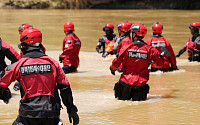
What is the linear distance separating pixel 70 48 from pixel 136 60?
15.5 ft

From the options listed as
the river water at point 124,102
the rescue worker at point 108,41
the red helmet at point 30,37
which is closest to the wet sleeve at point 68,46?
the river water at point 124,102

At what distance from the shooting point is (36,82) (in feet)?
17.5

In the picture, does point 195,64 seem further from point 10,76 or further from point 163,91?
point 10,76

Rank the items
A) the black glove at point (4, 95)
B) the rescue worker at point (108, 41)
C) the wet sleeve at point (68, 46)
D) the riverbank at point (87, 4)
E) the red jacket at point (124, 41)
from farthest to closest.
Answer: the riverbank at point (87, 4)
the rescue worker at point (108, 41)
the wet sleeve at point (68, 46)
the red jacket at point (124, 41)
the black glove at point (4, 95)

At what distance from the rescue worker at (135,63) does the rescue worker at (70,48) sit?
14.1 feet

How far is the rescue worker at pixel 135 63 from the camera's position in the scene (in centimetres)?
910

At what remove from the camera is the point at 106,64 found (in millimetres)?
15812

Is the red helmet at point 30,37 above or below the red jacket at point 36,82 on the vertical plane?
above

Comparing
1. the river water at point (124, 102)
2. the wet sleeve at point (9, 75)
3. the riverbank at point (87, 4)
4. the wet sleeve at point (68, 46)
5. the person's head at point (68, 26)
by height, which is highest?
the wet sleeve at point (9, 75)

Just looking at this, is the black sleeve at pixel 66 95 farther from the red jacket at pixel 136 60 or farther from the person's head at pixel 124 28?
the person's head at pixel 124 28

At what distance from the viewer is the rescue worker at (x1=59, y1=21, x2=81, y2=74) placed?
13508 millimetres

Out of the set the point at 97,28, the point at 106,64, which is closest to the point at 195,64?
the point at 106,64

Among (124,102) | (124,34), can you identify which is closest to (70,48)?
(124,34)

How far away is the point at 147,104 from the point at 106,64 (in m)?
6.52
